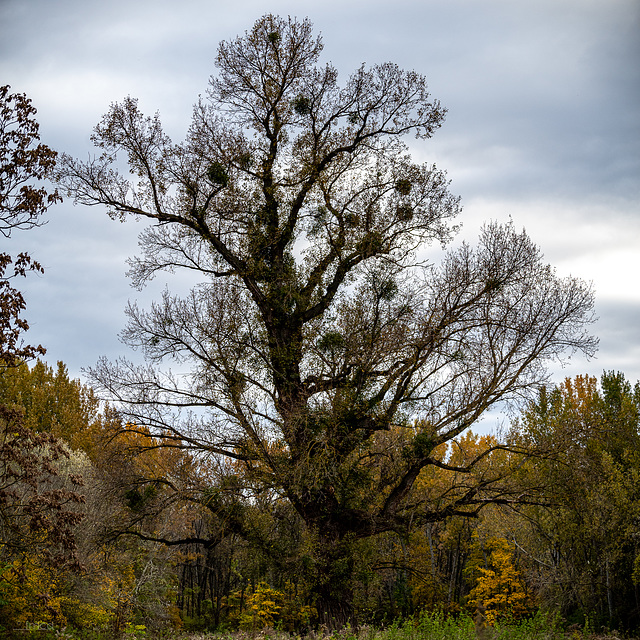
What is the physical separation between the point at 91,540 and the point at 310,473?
25.1ft

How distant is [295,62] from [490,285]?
8538mm

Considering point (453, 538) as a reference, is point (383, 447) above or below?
above

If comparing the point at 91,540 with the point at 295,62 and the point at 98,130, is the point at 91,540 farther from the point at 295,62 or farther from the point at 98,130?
the point at 295,62

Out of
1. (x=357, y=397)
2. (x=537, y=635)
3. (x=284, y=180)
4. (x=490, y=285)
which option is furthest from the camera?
(x=284, y=180)

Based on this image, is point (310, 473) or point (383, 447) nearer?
point (310, 473)

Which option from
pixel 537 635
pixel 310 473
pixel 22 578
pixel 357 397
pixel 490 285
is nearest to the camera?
pixel 537 635

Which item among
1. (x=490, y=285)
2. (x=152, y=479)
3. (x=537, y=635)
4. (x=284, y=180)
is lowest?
(x=537, y=635)

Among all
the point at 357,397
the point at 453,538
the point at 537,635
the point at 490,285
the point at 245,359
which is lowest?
the point at 453,538

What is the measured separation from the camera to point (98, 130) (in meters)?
16.0

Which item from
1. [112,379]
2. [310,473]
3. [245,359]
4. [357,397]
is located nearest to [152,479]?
[112,379]

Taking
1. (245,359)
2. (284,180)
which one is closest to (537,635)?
(245,359)

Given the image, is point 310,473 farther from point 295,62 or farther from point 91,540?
point 295,62

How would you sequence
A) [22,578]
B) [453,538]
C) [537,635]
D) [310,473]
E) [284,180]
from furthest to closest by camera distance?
[453,538], [284,180], [310,473], [22,578], [537,635]

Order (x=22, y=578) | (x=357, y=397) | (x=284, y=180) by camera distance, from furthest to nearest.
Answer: (x=284, y=180) < (x=357, y=397) < (x=22, y=578)
